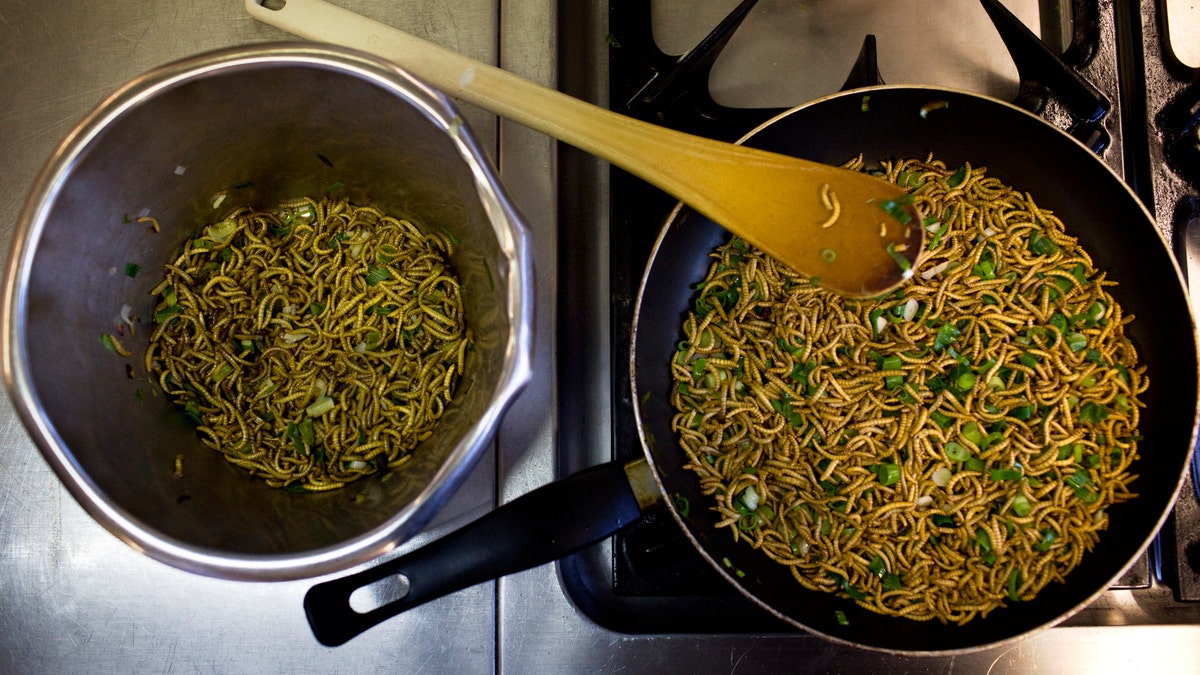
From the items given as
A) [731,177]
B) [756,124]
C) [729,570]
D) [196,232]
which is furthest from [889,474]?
[196,232]

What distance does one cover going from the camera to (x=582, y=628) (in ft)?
4.76

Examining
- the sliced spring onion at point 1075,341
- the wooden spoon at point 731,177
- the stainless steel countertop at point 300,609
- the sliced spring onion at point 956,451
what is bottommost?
the stainless steel countertop at point 300,609

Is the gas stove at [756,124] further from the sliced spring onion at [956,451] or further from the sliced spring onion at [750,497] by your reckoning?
the sliced spring onion at [956,451]

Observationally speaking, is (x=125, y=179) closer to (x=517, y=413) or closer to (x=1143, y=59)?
(x=517, y=413)

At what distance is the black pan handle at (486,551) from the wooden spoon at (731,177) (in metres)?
0.53

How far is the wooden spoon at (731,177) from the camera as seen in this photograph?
1.22 meters

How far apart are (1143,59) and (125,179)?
76.9 inches

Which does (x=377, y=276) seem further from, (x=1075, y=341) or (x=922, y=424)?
(x=1075, y=341)

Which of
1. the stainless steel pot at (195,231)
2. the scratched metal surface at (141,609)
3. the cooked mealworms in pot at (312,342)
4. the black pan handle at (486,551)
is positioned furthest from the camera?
the scratched metal surface at (141,609)

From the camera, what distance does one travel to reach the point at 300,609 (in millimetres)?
1426

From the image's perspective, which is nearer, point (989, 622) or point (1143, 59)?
point (989, 622)

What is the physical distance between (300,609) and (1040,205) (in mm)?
1686

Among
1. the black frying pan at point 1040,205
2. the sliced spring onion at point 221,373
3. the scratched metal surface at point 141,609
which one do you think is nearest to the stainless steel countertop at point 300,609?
the scratched metal surface at point 141,609

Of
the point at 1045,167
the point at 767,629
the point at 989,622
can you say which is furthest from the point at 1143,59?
the point at 767,629
